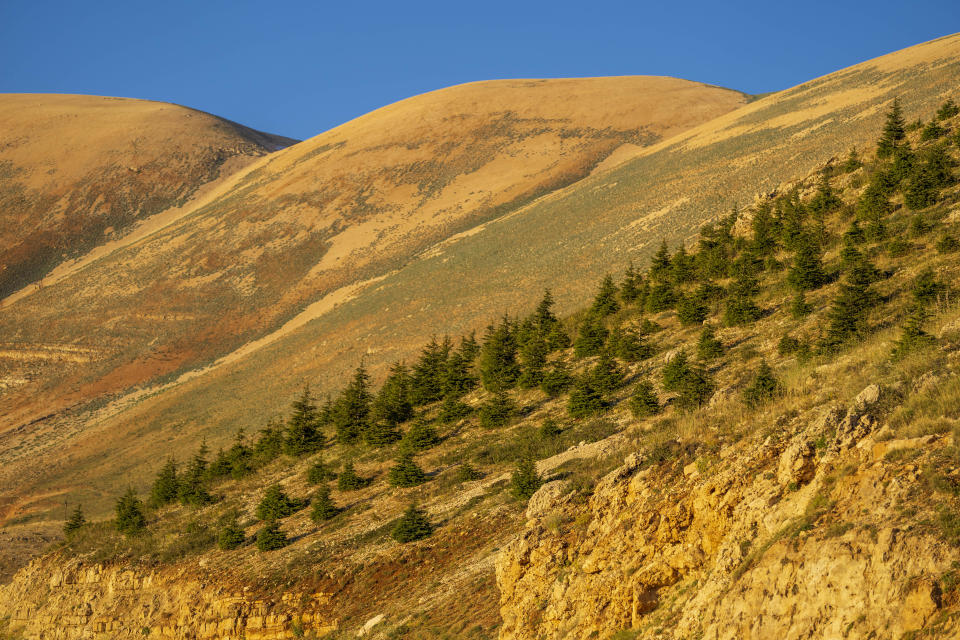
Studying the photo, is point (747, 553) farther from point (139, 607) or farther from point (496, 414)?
point (139, 607)

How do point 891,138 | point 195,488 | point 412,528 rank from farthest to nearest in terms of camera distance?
point 891,138
point 195,488
point 412,528

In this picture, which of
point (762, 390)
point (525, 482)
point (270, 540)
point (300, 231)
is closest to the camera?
point (762, 390)

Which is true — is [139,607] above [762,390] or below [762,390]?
below

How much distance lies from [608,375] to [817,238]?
322 inches

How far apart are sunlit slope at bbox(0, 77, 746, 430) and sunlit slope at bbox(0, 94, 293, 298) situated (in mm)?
12621

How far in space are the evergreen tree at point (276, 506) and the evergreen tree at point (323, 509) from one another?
0.92 metres

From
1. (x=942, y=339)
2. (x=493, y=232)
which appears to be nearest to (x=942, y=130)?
(x=942, y=339)

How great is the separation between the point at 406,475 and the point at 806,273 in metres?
11.4

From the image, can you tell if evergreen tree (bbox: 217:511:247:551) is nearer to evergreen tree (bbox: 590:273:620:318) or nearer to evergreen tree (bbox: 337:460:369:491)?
evergreen tree (bbox: 337:460:369:491)

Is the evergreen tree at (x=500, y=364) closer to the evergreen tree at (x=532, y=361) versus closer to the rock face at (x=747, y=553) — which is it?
the evergreen tree at (x=532, y=361)

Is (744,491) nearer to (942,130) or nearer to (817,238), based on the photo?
(817,238)

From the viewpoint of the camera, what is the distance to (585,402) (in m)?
19.2

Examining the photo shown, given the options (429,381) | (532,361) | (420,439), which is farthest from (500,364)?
(420,439)

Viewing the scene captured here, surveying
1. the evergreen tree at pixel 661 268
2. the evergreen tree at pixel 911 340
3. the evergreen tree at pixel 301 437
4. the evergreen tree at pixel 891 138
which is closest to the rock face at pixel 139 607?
the evergreen tree at pixel 301 437
